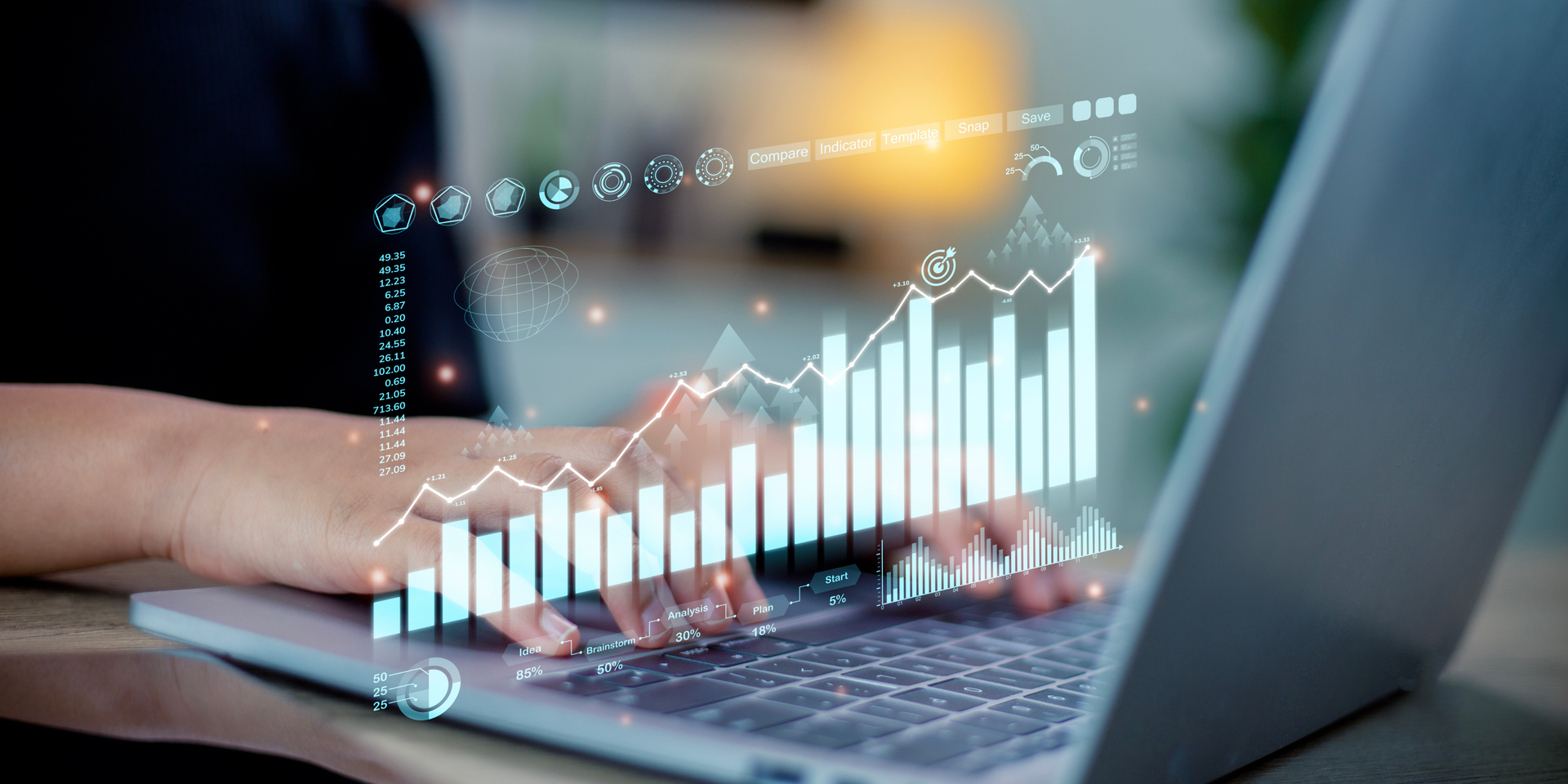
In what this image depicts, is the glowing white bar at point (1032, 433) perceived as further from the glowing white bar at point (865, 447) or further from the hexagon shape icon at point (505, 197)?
the hexagon shape icon at point (505, 197)

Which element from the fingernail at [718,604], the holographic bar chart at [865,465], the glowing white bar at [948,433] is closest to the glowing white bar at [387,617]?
the holographic bar chart at [865,465]

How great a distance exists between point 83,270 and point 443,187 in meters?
0.15

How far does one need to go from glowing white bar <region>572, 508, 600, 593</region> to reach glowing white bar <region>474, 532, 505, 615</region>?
0.09 ft

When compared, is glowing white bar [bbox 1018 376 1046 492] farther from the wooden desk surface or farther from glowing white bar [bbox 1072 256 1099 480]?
the wooden desk surface

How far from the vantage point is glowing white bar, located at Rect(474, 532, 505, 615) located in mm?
295

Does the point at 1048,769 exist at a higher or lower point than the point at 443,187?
lower

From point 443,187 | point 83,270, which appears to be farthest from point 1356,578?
point 83,270

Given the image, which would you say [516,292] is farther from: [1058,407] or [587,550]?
[1058,407]

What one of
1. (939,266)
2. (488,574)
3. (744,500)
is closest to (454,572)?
(488,574)

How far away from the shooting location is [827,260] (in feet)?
1.24

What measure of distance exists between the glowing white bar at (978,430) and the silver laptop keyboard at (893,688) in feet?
0.20

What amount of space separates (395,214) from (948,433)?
0.23 metres

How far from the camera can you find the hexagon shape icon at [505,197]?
12.0 inches

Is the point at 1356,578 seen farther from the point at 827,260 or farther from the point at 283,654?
the point at 283,654
